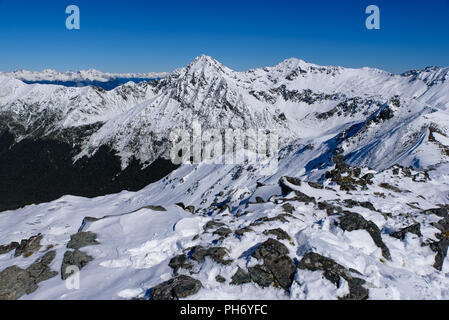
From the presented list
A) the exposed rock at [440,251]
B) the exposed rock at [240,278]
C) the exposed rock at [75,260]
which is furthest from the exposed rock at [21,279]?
the exposed rock at [440,251]

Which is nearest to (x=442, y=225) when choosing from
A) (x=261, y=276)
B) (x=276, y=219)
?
(x=276, y=219)

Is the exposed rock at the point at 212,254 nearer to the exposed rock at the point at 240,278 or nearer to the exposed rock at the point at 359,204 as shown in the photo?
the exposed rock at the point at 240,278

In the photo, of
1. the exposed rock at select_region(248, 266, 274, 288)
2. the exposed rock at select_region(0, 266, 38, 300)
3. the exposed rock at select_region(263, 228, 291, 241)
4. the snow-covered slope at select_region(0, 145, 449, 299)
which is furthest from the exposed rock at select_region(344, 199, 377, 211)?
the exposed rock at select_region(0, 266, 38, 300)

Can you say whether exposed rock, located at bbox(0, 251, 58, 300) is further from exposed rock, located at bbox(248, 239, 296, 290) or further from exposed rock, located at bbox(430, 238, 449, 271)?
exposed rock, located at bbox(430, 238, 449, 271)

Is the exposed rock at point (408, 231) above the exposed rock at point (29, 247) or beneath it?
above

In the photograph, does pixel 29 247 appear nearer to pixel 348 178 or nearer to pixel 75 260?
pixel 75 260
